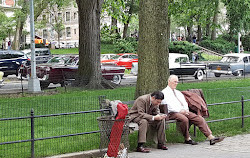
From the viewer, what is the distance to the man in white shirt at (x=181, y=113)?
33.0 ft

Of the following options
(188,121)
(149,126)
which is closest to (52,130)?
(149,126)

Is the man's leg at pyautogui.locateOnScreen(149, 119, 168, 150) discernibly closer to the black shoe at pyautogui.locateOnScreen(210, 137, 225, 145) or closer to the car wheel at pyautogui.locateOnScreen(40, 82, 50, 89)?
the black shoe at pyautogui.locateOnScreen(210, 137, 225, 145)

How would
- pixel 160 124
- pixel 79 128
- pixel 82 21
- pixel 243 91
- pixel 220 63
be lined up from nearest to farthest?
pixel 160 124 < pixel 79 128 < pixel 243 91 < pixel 82 21 < pixel 220 63

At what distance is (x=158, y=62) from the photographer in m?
11.2

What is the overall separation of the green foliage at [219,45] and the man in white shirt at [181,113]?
45.2m

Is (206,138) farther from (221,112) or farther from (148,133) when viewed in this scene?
(221,112)

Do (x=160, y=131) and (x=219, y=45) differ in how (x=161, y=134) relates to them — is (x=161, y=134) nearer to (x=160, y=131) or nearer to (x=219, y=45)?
(x=160, y=131)

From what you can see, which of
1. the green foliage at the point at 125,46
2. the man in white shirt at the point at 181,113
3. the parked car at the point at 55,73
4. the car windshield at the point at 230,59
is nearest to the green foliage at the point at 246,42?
the green foliage at the point at 125,46

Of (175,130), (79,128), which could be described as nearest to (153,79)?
(175,130)

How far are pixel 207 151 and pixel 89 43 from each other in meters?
13.0

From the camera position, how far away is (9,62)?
103ft

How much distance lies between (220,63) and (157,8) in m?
20.0

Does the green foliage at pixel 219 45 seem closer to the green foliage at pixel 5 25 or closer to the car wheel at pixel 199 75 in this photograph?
the green foliage at pixel 5 25

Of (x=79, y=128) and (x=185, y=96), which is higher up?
(x=185, y=96)
